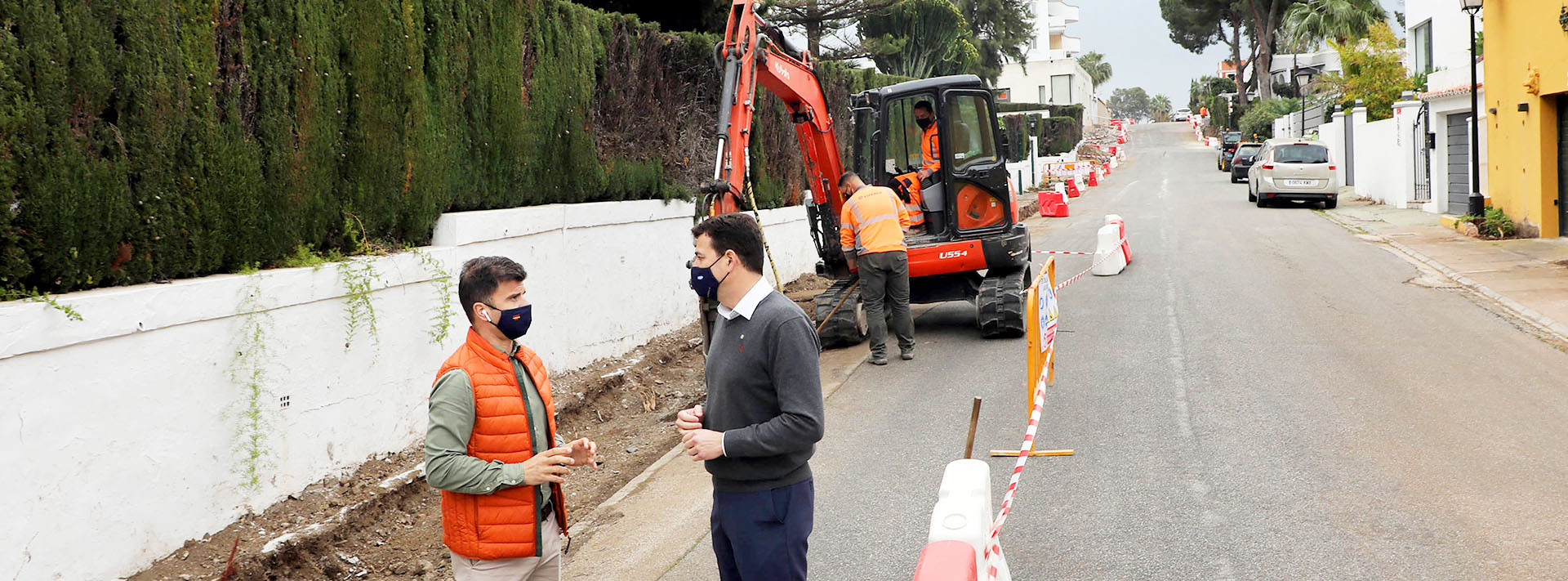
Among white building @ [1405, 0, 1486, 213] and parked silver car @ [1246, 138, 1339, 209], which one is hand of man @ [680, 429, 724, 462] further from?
parked silver car @ [1246, 138, 1339, 209]

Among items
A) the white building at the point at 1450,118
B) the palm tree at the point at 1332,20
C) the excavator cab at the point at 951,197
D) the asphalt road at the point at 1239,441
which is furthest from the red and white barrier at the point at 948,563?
the palm tree at the point at 1332,20

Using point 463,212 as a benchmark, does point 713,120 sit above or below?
above

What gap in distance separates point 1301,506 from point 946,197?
6.89 m

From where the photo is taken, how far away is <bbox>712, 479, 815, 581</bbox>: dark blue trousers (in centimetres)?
384

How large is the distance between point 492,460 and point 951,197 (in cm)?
942

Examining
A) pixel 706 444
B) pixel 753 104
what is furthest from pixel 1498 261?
pixel 706 444

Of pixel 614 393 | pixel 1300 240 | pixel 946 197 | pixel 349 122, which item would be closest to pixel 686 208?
pixel 946 197

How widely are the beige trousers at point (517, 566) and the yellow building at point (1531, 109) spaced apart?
60.3 feet

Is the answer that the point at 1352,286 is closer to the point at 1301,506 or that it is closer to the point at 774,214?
the point at 774,214

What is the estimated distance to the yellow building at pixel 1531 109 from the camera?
18234mm

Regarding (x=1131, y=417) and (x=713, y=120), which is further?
(x=713, y=120)

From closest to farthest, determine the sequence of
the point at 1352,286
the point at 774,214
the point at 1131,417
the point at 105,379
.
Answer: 1. the point at 105,379
2. the point at 1131,417
3. the point at 1352,286
4. the point at 774,214

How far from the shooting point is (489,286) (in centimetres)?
390

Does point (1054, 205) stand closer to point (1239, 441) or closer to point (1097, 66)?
point (1239, 441)
